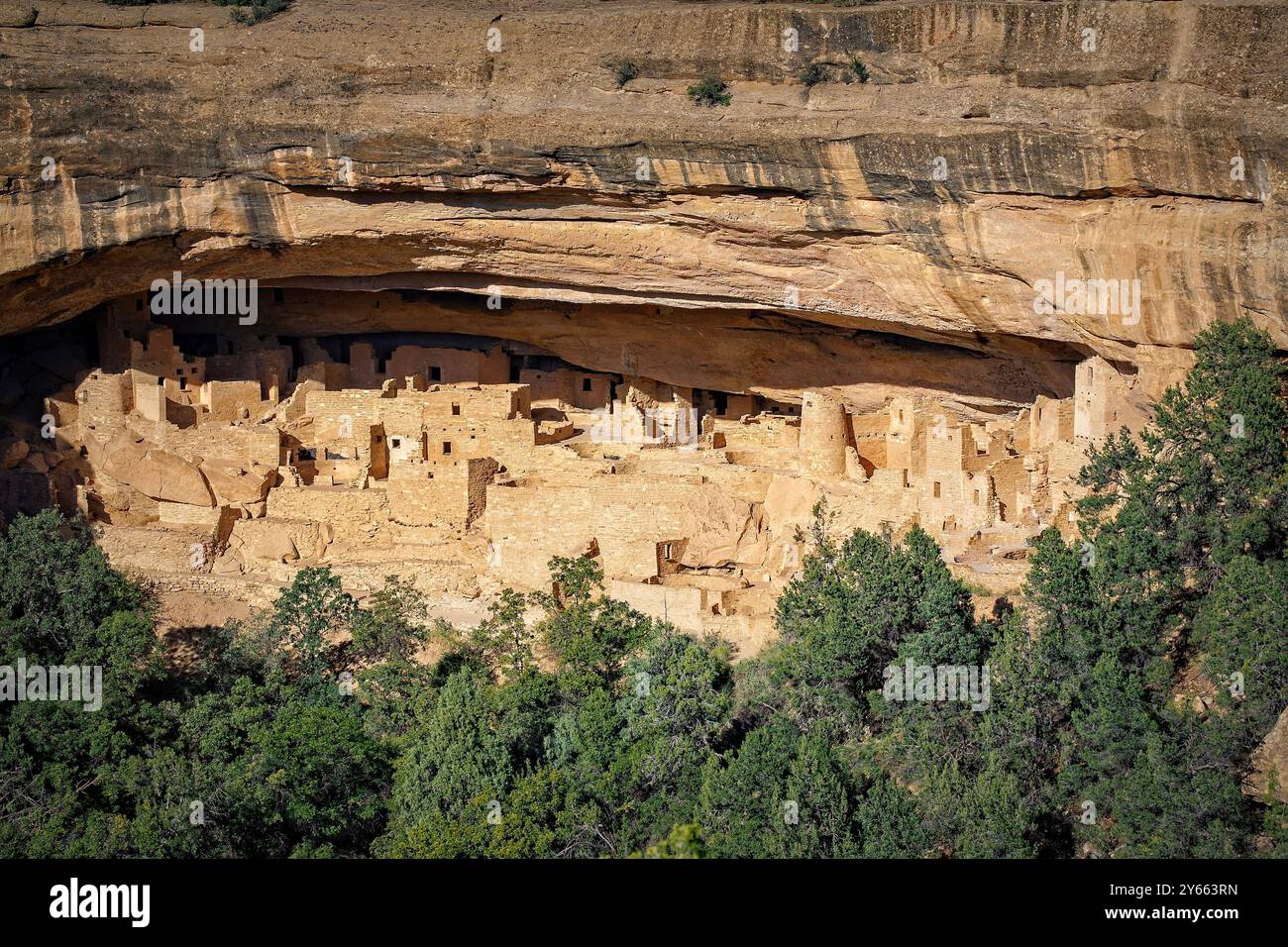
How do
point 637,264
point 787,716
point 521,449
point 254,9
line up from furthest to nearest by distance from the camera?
point 521,449
point 254,9
point 637,264
point 787,716

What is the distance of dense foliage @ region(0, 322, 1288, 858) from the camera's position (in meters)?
19.8

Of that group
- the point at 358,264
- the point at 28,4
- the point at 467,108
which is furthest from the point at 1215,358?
the point at 28,4

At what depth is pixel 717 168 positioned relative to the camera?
23047 mm

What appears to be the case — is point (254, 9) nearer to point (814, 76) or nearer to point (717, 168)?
point (717, 168)

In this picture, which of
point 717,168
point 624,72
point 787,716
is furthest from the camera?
point 624,72

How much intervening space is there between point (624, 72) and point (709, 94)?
4.25 ft

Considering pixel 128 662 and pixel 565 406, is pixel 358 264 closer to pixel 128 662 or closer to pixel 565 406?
pixel 565 406

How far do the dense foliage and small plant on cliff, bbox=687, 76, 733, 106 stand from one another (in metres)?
5.80

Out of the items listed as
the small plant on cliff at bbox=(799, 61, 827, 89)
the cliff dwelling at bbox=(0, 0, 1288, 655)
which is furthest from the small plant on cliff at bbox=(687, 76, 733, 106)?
the small plant on cliff at bbox=(799, 61, 827, 89)

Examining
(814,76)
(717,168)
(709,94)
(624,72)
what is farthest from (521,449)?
(814,76)

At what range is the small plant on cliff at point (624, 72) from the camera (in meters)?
23.9

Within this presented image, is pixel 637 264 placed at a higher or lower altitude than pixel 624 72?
lower

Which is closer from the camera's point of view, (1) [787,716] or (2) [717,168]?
(1) [787,716]

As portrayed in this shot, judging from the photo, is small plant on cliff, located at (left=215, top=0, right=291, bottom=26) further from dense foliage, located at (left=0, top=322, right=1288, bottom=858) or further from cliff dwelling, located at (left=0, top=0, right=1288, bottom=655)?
dense foliage, located at (left=0, top=322, right=1288, bottom=858)
